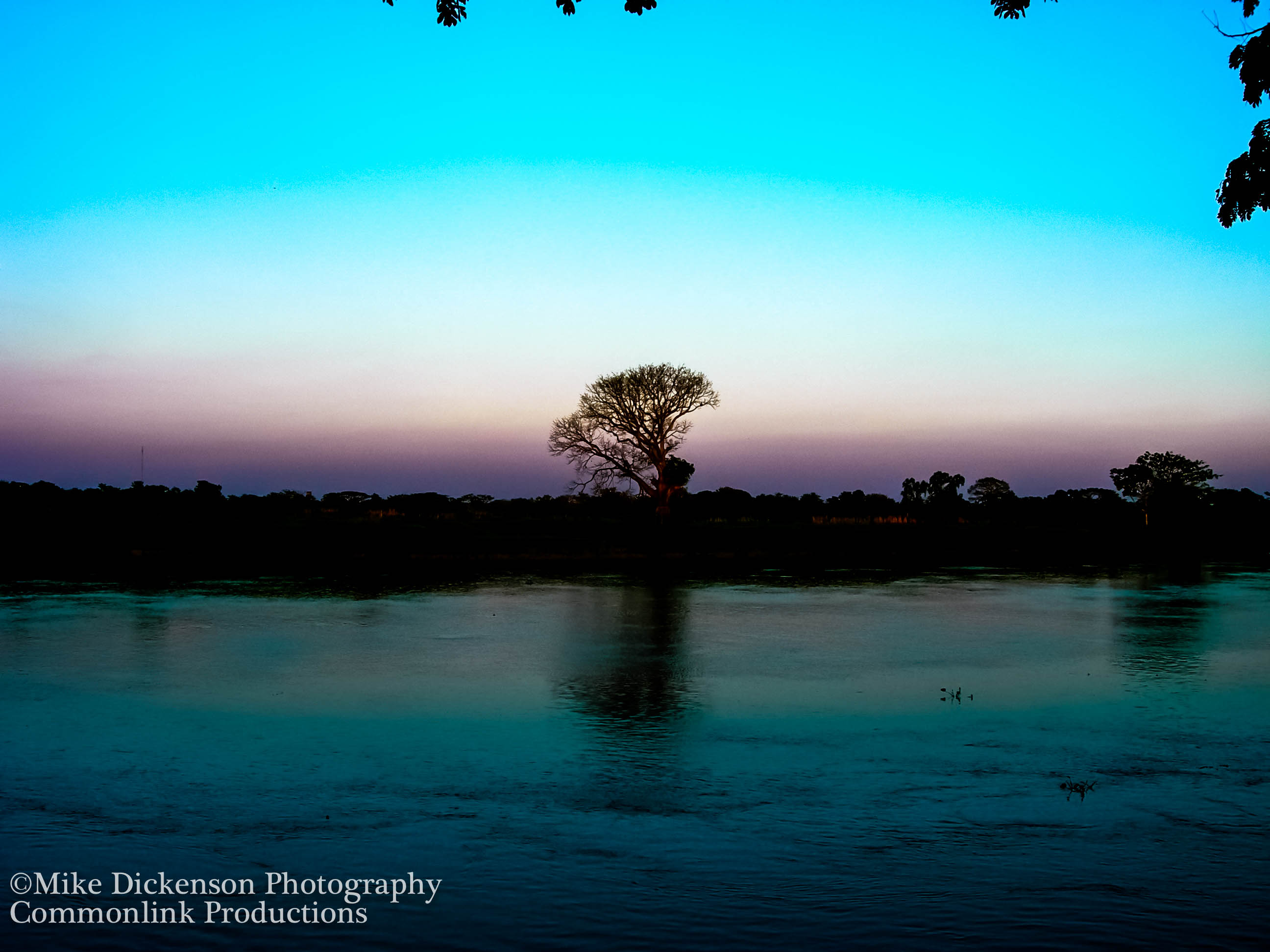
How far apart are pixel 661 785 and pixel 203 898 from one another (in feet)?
→ 12.3

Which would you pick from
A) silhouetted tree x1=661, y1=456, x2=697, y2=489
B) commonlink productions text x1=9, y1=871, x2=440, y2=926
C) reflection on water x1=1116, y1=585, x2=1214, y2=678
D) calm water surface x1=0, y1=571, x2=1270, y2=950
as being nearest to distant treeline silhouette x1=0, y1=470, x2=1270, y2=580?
silhouetted tree x1=661, y1=456, x2=697, y2=489

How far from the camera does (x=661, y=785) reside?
28.0ft

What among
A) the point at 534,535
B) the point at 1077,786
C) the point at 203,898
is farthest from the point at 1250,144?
the point at 534,535

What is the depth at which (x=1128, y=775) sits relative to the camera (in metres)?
8.80

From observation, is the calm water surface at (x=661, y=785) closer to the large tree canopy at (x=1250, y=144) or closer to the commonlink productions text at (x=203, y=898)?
the commonlink productions text at (x=203, y=898)

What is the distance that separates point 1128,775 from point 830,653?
7944 mm

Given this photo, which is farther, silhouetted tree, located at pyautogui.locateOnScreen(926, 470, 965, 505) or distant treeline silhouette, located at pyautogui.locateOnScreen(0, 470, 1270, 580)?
silhouetted tree, located at pyautogui.locateOnScreen(926, 470, 965, 505)

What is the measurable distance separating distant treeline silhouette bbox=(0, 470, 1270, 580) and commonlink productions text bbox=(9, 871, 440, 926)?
96.6 feet

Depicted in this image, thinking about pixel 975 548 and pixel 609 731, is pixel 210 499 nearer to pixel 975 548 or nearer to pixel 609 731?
pixel 975 548

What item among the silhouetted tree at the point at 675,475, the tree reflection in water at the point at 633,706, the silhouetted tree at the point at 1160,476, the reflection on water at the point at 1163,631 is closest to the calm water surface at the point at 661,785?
the tree reflection in water at the point at 633,706

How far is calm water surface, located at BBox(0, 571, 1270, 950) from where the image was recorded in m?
5.67

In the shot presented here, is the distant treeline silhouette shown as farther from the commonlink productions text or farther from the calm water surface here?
the commonlink productions text

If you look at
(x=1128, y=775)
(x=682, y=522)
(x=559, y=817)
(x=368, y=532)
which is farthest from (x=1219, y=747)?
(x=682, y=522)

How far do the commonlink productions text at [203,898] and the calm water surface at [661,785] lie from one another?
0.07 meters
